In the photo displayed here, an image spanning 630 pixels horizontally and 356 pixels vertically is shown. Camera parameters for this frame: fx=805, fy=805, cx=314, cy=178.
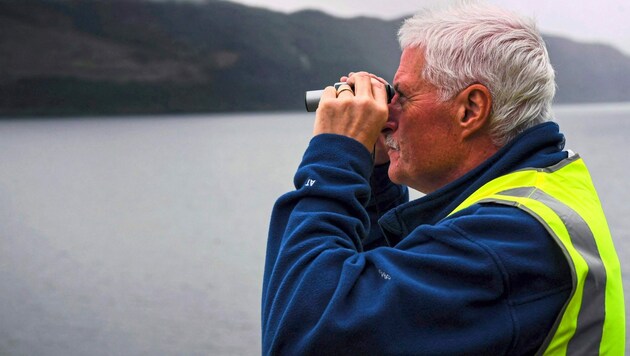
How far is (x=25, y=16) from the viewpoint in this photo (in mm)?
114562

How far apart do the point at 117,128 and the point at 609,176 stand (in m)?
83.8

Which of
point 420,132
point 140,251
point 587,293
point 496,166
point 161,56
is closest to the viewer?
point 587,293

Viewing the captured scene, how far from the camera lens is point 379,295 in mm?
1381

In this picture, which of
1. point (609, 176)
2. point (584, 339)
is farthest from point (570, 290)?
point (609, 176)

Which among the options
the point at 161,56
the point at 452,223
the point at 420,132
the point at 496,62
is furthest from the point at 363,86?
the point at 161,56

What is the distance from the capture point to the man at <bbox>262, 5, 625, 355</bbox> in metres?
1.36

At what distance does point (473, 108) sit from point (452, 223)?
1.15ft

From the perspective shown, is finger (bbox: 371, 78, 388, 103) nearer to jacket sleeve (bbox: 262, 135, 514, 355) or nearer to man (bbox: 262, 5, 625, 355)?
man (bbox: 262, 5, 625, 355)

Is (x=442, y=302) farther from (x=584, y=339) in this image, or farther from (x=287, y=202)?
(x=287, y=202)

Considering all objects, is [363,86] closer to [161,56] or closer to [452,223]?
[452,223]

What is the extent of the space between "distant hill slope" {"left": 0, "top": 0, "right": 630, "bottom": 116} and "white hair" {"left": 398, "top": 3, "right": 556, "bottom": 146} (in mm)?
103208

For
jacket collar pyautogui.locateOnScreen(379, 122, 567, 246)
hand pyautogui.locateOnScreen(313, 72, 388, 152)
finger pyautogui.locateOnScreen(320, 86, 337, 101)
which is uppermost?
finger pyautogui.locateOnScreen(320, 86, 337, 101)

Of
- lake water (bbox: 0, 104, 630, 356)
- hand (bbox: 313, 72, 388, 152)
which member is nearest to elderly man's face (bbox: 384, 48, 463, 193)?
hand (bbox: 313, 72, 388, 152)

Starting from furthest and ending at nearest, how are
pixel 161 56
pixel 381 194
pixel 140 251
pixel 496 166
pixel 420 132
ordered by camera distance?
pixel 161 56
pixel 140 251
pixel 381 194
pixel 420 132
pixel 496 166
